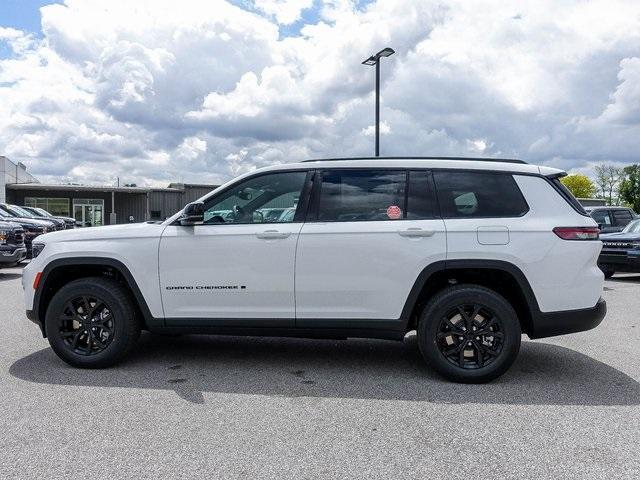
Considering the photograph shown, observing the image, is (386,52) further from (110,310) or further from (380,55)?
(110,310)

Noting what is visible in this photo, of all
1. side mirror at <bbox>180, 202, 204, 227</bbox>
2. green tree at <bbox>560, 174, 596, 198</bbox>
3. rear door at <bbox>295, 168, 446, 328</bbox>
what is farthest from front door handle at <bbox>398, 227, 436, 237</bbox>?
green tree at <bbox>560, 174, 596, 198</bbox>

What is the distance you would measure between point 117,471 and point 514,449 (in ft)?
7.41

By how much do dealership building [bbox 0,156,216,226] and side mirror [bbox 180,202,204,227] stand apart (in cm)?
3791

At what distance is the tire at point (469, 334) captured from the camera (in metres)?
4.54

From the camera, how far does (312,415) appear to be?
3.93 metres

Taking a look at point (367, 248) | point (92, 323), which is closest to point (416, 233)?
point (367, 248)

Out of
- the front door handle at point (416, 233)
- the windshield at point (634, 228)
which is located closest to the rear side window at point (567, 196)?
the front door handle at point (416, 233)

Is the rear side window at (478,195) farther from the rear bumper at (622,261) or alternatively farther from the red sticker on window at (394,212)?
the rear bumper at (622,261)

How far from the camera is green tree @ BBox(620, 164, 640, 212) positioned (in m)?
111

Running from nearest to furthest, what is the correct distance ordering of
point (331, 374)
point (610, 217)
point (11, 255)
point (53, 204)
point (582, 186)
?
1. point (331, 374)
2. point (11, 255)
3. point (610, 217)
4. point (53, 204)
5. point (582, 186)

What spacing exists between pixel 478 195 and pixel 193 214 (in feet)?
7.87

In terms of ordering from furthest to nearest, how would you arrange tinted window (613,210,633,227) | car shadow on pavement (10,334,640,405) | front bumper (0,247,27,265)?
tinted window (613,210,633,227) → front bumper (0,247,27,265) → car shadow on pavement (10,334,640,405)

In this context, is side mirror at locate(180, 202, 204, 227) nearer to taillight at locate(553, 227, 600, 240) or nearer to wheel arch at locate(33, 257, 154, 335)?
wheel arch at locate(33, 257, 154, 335)

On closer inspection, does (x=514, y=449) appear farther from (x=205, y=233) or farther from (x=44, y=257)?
(x=44, y=257)
